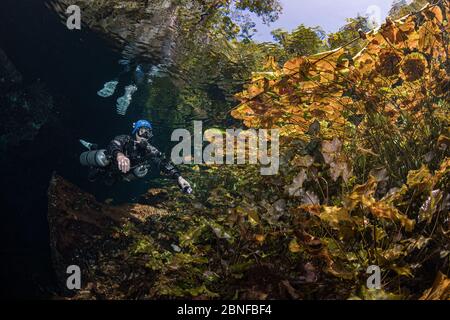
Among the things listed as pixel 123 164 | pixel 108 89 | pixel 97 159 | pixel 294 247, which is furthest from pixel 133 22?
pixel 294 247

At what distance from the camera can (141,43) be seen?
911 centimetres

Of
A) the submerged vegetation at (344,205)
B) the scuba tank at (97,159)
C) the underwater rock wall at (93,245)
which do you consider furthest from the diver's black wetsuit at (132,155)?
the submerged vegetation at (344,205)

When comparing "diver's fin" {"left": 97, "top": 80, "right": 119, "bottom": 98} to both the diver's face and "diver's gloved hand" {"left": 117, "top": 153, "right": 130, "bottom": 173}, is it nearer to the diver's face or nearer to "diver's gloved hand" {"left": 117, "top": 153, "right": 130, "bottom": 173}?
the diver's face

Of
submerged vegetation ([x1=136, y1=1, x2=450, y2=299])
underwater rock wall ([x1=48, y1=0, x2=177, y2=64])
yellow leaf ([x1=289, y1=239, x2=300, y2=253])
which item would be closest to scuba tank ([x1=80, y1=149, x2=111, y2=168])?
underwater rock wall ([x1=48, y1=0, x2=177, y2=64])

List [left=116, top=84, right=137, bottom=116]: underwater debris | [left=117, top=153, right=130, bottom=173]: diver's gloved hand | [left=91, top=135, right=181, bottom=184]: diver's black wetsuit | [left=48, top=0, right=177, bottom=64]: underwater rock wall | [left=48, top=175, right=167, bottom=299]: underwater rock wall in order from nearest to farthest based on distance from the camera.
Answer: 1. [left=48, top=175, right=167, bottom=299]: underwater rock wall
2. [left=117, top=153, right=130, bottom=173]: diver's gloved hand
3. [left=48, top=0, right=177, bottom=64]: underwater rock wall
4. [left=91, top=135, right=181, bottom=184]: diver's black wetsuit
5. [left=116, top=84, right=137, bottom=116]: underwater debris

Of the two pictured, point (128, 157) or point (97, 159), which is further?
point (128, 157)

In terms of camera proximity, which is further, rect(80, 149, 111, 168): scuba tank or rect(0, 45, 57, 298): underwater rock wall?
rect(80, 149, 111, 168): scuba tank

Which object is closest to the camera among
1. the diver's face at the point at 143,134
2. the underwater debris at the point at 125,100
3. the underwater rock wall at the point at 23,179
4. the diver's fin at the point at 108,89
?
the underwater rock wall at the point at 23,179

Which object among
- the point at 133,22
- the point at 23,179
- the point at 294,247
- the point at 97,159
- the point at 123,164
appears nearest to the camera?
the point at 294,247

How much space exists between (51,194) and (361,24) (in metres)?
8.25

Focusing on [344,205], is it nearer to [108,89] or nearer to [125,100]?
[108,89]

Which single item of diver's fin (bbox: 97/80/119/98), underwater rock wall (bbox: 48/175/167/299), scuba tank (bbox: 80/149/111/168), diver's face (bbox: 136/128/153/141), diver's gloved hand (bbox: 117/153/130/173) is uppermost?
diver's fin (bbox: 97/80/119/98)

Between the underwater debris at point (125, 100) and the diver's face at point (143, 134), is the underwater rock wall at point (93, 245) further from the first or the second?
the underwater debris at point (125, 100)

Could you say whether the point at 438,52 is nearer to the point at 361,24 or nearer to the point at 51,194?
the point at 361,24
